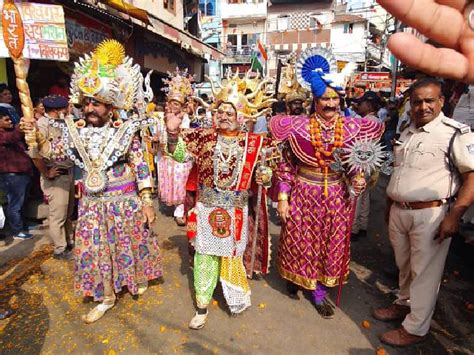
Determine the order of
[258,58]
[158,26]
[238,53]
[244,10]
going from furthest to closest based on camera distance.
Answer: [244,10]
[238,53]
[258,58]
[158,26]

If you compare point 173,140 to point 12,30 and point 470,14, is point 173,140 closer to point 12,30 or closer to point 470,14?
point 12,30

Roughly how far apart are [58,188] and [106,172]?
1.71 metres

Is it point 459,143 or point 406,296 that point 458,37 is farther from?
point 406,296

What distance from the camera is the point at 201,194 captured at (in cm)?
314

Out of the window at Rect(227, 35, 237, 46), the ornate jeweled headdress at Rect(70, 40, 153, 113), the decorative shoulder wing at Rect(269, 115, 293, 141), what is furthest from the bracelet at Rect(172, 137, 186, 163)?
the window at Rect(227, 35, 237, 46)

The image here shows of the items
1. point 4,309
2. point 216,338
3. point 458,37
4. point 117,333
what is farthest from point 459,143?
point 4,309

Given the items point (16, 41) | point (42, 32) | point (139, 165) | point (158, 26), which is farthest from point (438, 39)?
point (158, 26)

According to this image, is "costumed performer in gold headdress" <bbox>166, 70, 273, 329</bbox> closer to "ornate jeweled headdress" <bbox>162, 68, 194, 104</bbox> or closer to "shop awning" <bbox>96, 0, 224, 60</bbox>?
"ornate jeweled headdress" <bbox>162, 68, 194, 104</bbox>

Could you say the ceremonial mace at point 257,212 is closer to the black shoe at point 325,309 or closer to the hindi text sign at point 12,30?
the black shoe at point 325,309

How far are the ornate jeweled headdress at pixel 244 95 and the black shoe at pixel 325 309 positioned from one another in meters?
2.03

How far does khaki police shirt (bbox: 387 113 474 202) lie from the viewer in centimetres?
253

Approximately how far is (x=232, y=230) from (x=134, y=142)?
1244mm

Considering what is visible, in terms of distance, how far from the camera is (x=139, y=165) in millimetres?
3100

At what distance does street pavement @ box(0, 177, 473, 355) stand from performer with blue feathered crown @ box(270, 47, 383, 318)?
0.35 meters
